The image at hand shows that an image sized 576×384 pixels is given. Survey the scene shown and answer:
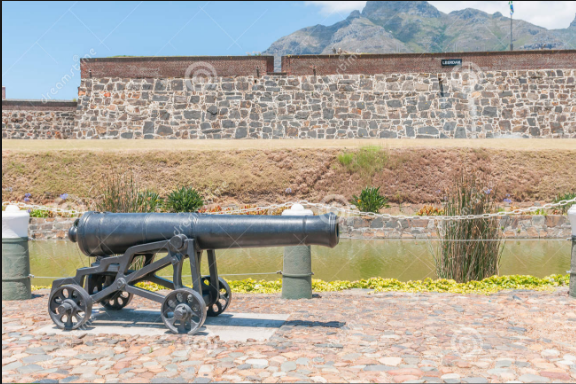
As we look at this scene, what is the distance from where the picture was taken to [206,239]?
4.93 m

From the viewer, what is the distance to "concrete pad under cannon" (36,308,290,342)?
4.75 meters

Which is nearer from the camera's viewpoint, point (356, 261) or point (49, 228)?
point (356, 261)

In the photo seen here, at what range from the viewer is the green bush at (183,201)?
568 inches

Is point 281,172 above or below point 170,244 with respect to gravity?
above

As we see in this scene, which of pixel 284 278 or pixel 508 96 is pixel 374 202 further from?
pixel 508 96

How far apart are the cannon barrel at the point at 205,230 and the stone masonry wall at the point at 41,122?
2063 cm

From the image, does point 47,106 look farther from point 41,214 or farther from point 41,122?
point 41,214

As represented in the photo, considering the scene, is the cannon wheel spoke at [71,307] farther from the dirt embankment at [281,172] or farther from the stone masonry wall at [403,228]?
the dirt embankment at [281,172]

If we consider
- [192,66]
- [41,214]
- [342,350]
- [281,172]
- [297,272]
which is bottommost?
[342,350]

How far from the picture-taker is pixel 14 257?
632cm

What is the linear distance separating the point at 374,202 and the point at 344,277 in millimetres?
6289

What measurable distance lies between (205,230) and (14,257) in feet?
8.83

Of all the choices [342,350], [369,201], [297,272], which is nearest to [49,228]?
[369,201]

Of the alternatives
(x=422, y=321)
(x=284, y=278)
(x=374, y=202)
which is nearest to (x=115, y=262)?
(x=284, y=278)
